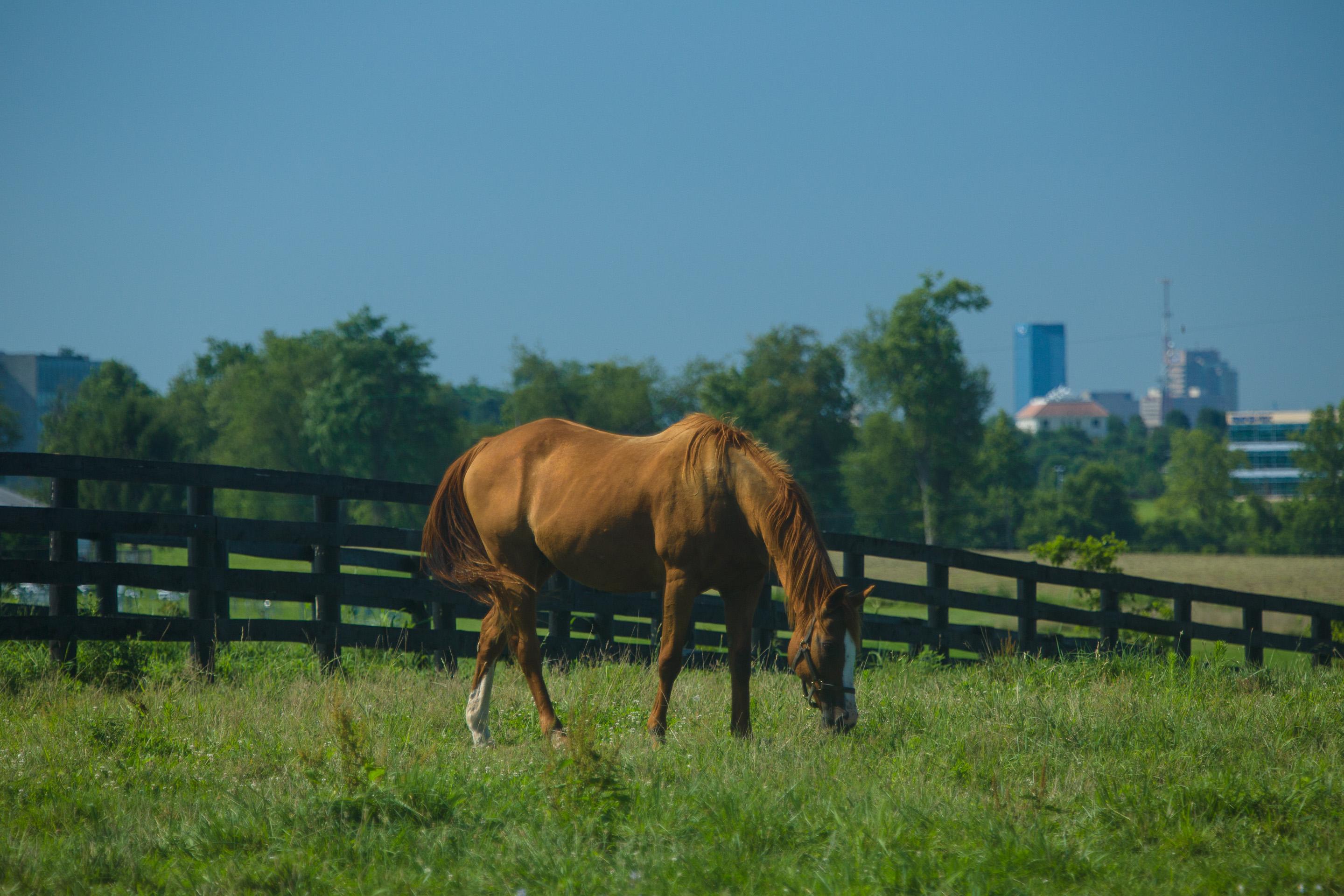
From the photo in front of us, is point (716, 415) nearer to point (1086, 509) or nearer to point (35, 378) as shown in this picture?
point (1086, 509)

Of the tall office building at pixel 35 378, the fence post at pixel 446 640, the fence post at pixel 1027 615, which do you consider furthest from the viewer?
the tall office building at pixel 35 378

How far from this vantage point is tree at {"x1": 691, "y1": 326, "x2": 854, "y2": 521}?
199ft

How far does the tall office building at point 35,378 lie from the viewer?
10906 centimetres

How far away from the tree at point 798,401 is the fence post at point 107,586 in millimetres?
53197

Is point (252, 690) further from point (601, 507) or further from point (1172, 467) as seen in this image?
point (1172, 467)

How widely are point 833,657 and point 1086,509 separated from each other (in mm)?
81726

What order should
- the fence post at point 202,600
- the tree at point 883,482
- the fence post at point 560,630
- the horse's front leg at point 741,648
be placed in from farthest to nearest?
the tree at point 883,482 → the fence post at point 560,630 → the fence post at point 202,600 → the horse's front leg at point 741,648

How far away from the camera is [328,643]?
22.1 ft

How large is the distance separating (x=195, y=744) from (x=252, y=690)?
3.56ft

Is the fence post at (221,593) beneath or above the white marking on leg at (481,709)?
above

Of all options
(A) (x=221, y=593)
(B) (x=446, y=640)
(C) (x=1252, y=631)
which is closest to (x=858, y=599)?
(B) (x=446, y=640)

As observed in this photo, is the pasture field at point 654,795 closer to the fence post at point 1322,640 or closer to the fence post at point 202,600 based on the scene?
the fence post at point 202,600

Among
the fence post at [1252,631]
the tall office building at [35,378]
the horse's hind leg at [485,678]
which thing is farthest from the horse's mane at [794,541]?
the tall office building at [35,378]

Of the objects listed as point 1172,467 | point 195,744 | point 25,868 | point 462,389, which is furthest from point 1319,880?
point 462,389
